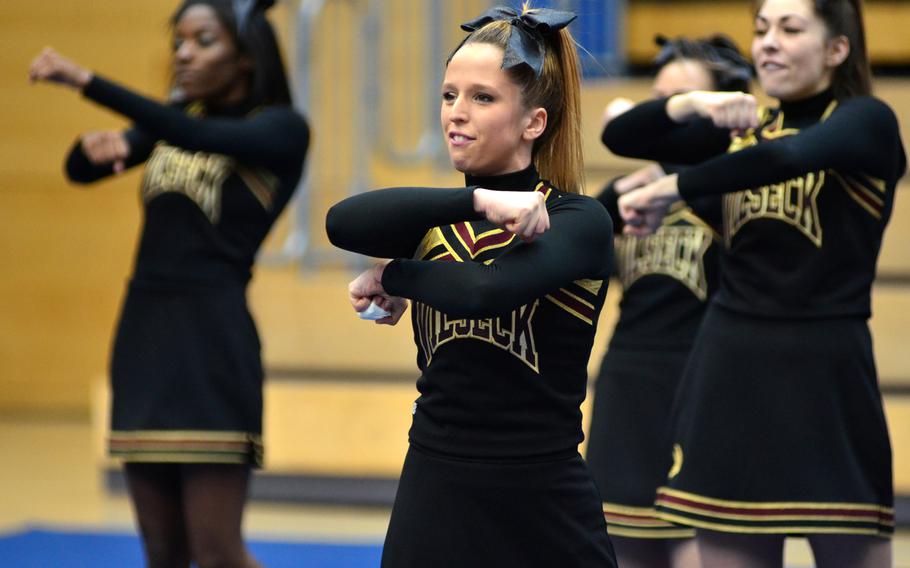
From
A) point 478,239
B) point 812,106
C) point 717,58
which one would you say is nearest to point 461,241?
point 478,239

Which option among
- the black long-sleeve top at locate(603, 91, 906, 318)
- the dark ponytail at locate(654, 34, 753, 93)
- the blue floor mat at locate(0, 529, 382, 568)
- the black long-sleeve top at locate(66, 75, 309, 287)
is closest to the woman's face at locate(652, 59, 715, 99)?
the dark ponytail at locate(654, 34, 753, 93)

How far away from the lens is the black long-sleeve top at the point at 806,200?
8.89 ft

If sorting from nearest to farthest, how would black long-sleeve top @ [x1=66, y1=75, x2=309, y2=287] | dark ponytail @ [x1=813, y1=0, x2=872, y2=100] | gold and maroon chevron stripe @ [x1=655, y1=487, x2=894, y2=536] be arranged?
1. gold and maroon chevron stripe @ [x1=655, y1=487, x2=894, y2=536]
2. dark ponytail @ [x1=813, y1=0, x2=872, y2=100]
3. black long-sleeve top @ [x1=66, y1=75, x2=309, y2=287]

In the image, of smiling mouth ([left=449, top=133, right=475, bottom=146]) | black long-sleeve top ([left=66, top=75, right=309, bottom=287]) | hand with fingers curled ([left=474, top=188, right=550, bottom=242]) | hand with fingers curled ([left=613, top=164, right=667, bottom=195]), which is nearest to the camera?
hand with fingers curled ([left=474, top=188, right=550, bottom=242])

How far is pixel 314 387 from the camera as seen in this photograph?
5758mm

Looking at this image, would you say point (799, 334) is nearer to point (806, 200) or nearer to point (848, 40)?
point (806, 200)

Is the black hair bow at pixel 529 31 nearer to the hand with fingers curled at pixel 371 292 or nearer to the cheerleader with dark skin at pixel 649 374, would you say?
the hand with fingers curled at pixel 371 292

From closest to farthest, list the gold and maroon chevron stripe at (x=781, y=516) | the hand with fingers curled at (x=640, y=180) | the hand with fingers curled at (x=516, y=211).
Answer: the hand with fingers curled at (x=516, y=211)
the gold and maroon chevron stripe at (x=781, y=516)
the hand with fingers curled at (x=640, y=180)

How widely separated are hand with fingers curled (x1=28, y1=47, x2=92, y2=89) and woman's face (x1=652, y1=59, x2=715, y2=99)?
139cm

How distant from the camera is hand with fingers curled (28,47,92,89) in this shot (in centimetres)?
334

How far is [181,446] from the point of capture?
3404mm

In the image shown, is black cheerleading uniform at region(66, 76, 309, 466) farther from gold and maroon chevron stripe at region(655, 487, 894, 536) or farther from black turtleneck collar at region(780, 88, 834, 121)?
black turtleneck collar at region(780, 88, 834, 121)

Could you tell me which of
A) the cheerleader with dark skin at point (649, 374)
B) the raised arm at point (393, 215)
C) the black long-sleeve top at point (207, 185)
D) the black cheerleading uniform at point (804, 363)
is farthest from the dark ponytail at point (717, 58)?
the raised arm at point (393, 215)

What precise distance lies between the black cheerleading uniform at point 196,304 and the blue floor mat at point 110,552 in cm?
129
